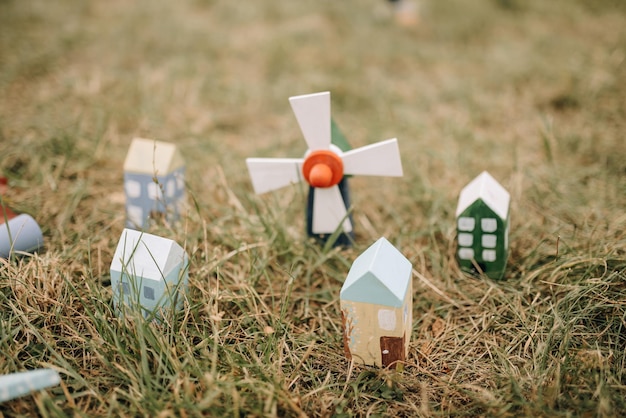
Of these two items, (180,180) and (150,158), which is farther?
(180,180)

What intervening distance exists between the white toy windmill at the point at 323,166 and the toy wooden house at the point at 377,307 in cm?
43

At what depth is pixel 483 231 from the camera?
1792 millimetres

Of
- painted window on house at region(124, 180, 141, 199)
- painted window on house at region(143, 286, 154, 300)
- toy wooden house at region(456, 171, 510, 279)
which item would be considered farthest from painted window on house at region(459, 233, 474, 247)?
painted window on house at region(124, 180, 141, 199)

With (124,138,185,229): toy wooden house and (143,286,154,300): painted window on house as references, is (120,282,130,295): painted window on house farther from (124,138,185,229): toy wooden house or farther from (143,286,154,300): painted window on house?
(124,138,185,229): toy wooden house

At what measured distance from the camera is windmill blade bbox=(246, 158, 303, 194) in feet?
6.14

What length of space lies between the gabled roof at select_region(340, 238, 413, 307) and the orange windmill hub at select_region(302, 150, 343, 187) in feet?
1.46

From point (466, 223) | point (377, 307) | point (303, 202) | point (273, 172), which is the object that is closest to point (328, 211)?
point (303, 202)

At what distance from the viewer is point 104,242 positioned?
6.22 ft

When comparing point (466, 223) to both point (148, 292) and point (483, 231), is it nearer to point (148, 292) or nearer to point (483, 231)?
point (483, 231)

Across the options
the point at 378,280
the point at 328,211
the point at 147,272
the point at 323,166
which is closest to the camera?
the point at 378,280

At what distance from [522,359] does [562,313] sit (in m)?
0.21

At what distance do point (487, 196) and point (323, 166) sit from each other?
577 millimetres

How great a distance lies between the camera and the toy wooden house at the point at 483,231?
5.78ft

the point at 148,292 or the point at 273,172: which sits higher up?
the point at 273,172
